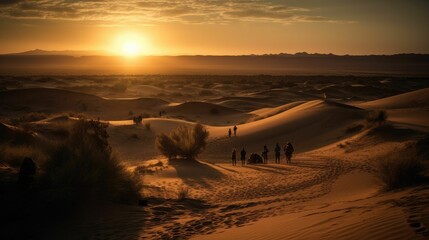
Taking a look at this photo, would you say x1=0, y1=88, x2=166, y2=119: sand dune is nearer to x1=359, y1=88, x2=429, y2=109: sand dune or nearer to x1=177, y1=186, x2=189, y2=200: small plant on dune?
x1=359, y1=88, x2=429, y2=109: sand dune

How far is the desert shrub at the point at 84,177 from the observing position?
415 inches

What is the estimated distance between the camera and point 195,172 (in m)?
18.8

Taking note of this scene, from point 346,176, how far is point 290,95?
49873 millimetres

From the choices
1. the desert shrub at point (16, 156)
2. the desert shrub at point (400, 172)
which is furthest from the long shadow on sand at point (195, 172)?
the desert shrub at point (400, 172)

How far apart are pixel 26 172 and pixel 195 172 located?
357 inches

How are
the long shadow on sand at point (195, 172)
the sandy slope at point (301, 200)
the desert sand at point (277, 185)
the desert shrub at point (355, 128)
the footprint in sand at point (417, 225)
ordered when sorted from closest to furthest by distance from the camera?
the footprint in sand at point (417, 225)
the sandy slope at point (301, 200)
the desert sand at point (277, 185)
the long shadow on sand at point (195, 172)
the desert shrub at point (355, 128)

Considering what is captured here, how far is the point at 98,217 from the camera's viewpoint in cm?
1044

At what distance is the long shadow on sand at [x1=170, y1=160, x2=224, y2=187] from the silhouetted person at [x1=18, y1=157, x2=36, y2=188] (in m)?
6.78

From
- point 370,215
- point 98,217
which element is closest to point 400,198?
point 370,215

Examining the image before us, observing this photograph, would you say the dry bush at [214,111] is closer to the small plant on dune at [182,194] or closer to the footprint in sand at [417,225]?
the small plant on dune at [182,194]

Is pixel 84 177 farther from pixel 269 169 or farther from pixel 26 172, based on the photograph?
pixel 269 169

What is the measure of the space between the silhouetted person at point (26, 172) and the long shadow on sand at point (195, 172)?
22.3 feet

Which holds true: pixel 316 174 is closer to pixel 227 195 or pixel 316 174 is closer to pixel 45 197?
pixel 227 195

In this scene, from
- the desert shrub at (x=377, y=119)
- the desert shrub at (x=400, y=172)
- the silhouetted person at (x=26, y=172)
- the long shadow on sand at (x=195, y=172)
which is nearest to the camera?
the silhouetted person at (x=26, y=172)
